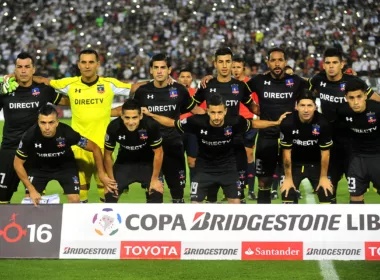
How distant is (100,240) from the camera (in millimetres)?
8555

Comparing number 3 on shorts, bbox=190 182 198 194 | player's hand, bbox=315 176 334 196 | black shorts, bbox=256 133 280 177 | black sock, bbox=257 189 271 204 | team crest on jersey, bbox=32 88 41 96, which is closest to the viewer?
player's hand, bbox=315 176 334 196

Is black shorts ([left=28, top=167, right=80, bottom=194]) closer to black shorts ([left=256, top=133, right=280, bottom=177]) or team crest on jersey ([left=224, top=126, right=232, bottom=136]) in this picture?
team crest on jersey ([left=224, top=126, right=232, bottom=136])

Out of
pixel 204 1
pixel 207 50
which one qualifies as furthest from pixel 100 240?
pixel 204 1

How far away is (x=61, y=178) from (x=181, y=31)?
2922 centimetres

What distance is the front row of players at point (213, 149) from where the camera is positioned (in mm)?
9812

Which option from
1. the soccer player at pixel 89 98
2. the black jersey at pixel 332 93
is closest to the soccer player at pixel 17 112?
the soccer player at pixel 89 98

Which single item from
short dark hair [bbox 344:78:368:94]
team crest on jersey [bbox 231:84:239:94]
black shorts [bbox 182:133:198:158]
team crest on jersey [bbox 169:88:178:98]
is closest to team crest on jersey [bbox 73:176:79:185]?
team crest on jersey [bbox 169:88:178:98]

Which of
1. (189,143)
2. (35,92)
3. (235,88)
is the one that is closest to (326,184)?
(235,88)

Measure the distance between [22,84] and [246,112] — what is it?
4.69 metres

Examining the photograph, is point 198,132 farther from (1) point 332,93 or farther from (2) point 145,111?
(1) point 332,93

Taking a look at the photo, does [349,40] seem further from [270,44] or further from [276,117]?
[276,117]

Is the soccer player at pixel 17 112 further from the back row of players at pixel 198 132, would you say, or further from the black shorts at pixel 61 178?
the black shorts at pixel 61 178

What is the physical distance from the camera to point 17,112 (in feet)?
34.7

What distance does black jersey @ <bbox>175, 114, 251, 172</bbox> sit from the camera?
1008 cm
